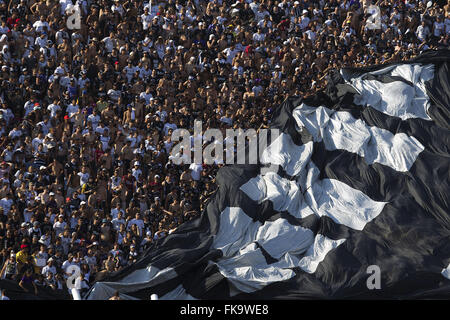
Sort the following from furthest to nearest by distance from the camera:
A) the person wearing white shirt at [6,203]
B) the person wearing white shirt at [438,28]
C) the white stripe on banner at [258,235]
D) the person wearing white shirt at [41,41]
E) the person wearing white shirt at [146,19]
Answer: the person wearing white shirt at [438,28] < the person wearing white shirt at [146,19] < the person wearing white shirt at [41,41] < the person wearing white shirt at [6,203] < the white stripe on banner at [258,235]

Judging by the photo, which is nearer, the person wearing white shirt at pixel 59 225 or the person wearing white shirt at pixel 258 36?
the person wearing white shirt at pixel 59 225

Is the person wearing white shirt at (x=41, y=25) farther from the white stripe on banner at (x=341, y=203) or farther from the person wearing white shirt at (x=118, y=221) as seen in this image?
the white stripe on banner at (x=341, y=203)

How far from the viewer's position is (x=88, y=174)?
71.4ft

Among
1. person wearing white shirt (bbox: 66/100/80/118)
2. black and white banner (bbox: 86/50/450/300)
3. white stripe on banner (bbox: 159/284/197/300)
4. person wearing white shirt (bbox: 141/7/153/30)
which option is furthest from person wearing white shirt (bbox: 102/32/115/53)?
white stripe on banner (bbox: 159/284/197/300)

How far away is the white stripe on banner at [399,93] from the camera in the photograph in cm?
2156

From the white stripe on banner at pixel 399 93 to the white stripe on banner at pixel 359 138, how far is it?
0.58m

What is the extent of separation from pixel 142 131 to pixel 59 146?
1.90m

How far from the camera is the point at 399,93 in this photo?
21.8m

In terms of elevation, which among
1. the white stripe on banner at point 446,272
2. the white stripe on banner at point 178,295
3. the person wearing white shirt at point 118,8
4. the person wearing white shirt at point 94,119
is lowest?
the white stripe on banner at point 178,295

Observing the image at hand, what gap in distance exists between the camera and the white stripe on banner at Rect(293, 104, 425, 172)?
20.6 meters

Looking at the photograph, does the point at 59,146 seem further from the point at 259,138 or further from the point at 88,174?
the point at 259,138

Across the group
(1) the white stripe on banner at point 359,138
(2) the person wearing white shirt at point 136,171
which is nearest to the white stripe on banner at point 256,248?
(1) the white stripe on banner at point 359,138
